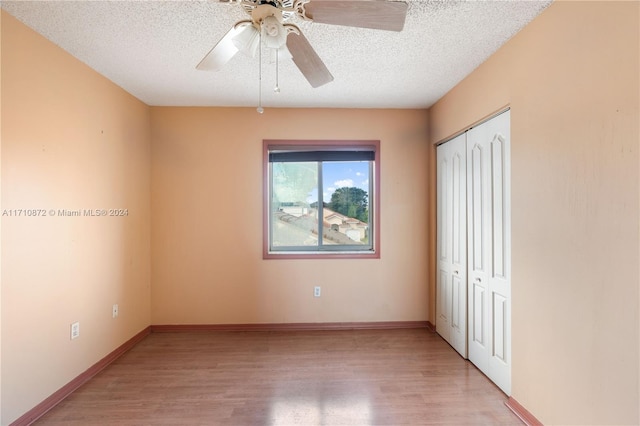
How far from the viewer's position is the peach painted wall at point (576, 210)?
4.46 feet

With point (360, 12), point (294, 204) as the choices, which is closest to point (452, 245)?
point (294, 204)

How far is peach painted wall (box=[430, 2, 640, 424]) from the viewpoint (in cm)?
136

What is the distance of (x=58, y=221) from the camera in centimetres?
221

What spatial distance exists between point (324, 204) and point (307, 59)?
212 centimetres

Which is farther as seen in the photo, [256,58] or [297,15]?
[256,58]

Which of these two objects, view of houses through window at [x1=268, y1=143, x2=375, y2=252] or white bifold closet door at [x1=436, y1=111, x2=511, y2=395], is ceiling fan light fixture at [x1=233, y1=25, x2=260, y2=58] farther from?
view of houses through window at [x1=268, y1=143, x2=375, y2=252]

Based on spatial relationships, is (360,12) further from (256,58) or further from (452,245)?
(452,245)

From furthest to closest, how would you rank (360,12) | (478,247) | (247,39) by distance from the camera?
(478,247), (247,39), (360,12)

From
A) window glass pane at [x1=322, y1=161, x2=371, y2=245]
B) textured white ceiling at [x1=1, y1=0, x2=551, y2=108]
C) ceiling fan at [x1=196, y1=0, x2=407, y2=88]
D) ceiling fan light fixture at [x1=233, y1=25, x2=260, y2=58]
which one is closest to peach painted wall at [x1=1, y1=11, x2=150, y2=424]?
textured white ceiling at [x1=1, y1=0, x2=551, y2=108]

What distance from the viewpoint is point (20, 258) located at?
1.92 m

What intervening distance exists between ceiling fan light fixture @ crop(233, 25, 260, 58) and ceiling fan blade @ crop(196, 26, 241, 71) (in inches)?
0.8

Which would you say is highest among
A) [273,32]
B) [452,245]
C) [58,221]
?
[273,32]

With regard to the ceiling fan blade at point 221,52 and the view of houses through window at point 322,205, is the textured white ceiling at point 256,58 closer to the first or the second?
the ceiling fan blade at point 221,52

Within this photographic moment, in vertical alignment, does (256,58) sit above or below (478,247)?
above
